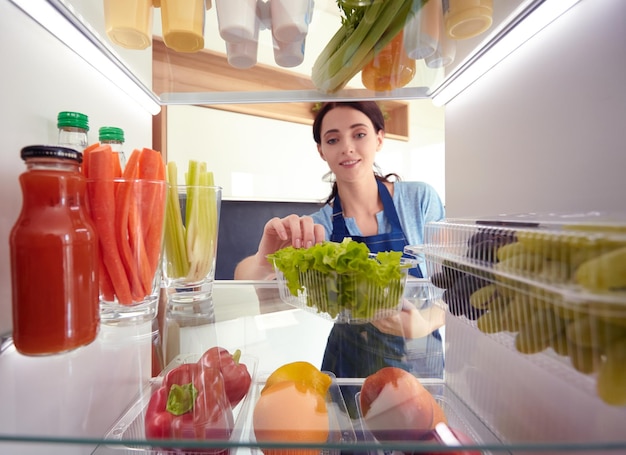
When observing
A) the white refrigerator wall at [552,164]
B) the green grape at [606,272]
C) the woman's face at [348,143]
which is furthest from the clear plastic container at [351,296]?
the woman's face at [348,143]

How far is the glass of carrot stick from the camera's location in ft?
1.52

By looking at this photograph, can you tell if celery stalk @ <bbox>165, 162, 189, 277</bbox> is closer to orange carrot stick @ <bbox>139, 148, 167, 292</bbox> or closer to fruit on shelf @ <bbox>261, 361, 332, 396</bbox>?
orange carrot stick @ <bbox>139, 148, 167, 292</bbox>

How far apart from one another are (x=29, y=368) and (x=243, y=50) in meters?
0.55

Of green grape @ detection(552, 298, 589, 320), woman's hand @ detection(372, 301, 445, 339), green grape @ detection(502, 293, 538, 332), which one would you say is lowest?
woman's hand @ detection(372, 301, 445, 339)

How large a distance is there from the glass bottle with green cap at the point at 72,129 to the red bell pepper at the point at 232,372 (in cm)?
34

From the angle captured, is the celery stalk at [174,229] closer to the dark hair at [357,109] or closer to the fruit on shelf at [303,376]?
the fruit on shelf at [303,376]

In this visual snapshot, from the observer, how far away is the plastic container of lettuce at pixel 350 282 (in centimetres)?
56

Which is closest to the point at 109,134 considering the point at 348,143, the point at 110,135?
the point at 110,135

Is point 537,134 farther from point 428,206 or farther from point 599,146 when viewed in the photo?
point 428,206

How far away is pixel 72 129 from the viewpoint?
47 cm

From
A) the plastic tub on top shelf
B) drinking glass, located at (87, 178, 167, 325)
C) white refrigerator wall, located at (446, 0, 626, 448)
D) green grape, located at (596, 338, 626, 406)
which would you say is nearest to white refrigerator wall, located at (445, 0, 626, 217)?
white refrigerator wall, located at (446, 0, 626, 448)

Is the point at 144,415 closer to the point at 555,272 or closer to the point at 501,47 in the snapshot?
the point at 555,272

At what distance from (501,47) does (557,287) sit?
44 cm

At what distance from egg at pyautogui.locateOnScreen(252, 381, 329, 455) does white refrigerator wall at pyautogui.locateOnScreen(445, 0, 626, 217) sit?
404 mm
